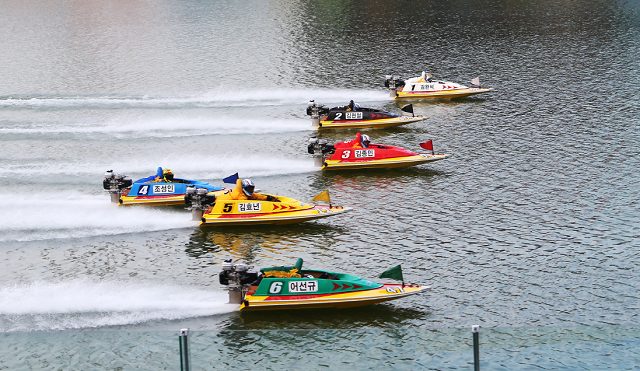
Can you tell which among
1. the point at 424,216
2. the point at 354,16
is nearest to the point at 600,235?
the point at 424,216

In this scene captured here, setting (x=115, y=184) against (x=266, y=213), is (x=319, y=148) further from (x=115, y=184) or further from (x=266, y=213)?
(x=115, y=184)

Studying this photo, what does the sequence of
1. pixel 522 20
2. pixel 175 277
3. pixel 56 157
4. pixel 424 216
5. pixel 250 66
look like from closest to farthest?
pixel 175 277, pixel 424 216, pixel 56 157, pixel 250 66, pixel 522 20

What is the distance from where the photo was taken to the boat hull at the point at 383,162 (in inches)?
1989

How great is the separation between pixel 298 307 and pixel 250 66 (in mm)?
60726

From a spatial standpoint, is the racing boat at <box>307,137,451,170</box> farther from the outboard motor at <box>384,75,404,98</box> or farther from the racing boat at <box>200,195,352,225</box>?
the outboard motor at <box>384,75,404,98</box>

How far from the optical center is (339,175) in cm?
5091

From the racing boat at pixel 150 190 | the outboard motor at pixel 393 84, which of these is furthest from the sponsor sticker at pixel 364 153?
the outboard motor at pixel 393 84

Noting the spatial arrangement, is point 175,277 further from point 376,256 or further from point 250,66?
point 250,66

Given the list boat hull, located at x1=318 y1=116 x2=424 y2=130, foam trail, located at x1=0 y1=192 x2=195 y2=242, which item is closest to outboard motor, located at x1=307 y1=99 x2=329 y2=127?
boat hull, located at x1=318 y1=116 x2=424 y2=130

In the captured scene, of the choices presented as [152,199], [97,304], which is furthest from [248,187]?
[97,304]

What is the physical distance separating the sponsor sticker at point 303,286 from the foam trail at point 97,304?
272 centimetres

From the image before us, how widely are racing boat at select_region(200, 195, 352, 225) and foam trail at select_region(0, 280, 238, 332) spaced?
24.0 feet

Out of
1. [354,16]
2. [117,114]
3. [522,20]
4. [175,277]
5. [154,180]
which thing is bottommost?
[175,277]

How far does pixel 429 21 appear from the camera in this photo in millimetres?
109688
